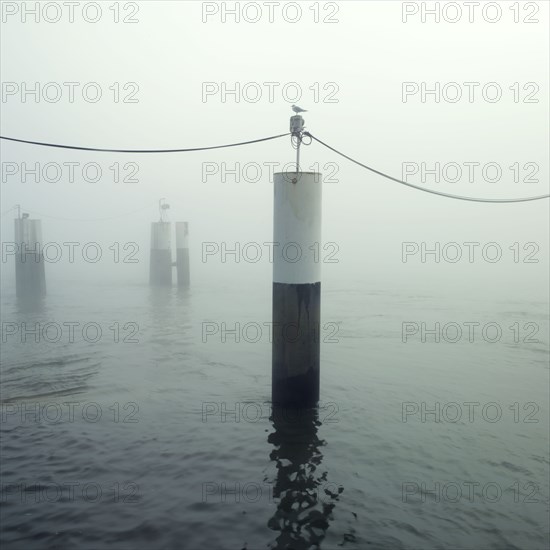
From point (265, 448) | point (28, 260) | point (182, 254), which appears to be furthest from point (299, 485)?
point (182, 254)

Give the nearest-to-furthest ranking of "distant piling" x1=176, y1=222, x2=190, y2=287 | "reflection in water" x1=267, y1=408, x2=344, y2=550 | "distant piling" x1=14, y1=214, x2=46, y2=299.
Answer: "reflection in water" x1=267, y1=408, x2=344, y2=550 < "distant piling" x1=14, y1=214, x2=46, y2=299 < "distant piling" x1=176, y1=222, x2=190, y2=287

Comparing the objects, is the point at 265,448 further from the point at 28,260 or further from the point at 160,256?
the point at 160,256

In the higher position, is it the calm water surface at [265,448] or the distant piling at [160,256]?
the distant piling at [160,256]

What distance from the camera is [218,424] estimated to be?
27.8ft

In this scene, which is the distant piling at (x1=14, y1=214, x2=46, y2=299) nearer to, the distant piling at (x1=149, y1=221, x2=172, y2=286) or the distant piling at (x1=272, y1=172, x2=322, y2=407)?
the distant piling at (x1=149, y1=221, x2=172, y2=286)

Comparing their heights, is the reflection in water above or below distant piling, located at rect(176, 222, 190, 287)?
below

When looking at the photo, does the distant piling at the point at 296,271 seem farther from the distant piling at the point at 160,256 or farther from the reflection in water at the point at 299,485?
the distant piling at the point at 160,256

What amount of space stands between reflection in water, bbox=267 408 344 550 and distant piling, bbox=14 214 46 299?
79.5 ft

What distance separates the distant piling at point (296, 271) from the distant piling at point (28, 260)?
2429cm

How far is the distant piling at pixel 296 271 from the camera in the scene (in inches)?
310

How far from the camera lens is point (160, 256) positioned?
116ft

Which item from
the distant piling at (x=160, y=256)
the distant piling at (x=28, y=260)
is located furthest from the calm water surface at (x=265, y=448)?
the distant piling at (x=160, y=256)

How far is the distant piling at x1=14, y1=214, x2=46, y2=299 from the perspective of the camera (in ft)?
95.9

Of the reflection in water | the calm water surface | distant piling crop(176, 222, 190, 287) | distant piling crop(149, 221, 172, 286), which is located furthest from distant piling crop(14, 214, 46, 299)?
the reflection in water
